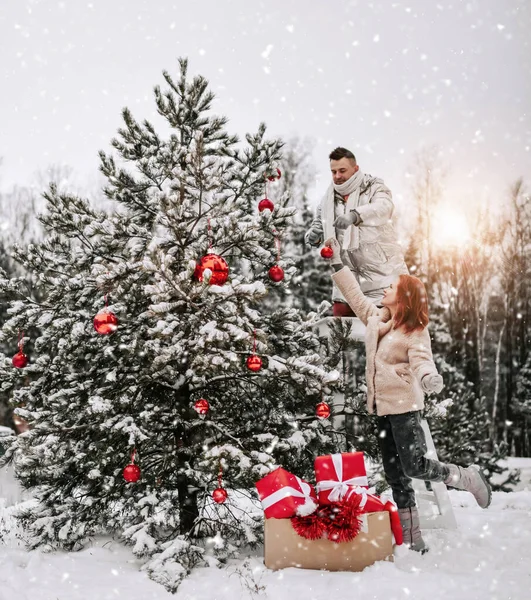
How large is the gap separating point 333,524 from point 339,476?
39 centimetres

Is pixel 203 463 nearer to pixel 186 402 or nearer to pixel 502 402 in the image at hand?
pixel 186 402

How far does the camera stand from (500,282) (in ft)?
71.6

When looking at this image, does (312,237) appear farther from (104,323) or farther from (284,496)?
(284,496)

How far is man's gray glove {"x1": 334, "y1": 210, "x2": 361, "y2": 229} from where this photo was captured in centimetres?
459

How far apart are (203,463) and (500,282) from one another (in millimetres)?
20686

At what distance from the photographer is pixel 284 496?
3.79 m

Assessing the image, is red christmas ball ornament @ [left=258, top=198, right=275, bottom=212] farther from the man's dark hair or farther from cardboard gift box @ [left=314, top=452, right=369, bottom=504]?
cardboard gift box @ [left=314, top=452, right=369, bottom=504]

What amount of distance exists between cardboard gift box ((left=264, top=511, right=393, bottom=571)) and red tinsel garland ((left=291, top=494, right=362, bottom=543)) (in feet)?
0.18

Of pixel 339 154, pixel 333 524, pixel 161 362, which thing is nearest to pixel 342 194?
pixel 339 154

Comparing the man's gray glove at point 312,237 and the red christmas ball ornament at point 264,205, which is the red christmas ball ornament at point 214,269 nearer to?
the red christmas ball ornament at point 264,205

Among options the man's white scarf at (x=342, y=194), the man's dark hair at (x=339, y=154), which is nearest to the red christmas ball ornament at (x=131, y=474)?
the man's white scarf at (x=342, y=194)

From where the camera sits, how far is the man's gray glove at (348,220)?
15.1 ft

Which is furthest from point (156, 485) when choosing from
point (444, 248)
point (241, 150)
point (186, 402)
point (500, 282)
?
point (500, 282)

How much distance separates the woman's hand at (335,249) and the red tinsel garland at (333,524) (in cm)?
216
